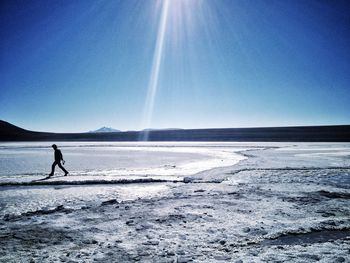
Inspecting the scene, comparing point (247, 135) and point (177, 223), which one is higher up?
point (247, 135)

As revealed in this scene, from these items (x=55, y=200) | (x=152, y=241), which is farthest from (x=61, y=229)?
(x=55, y=200)

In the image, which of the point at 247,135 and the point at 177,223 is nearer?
the point at 177,223

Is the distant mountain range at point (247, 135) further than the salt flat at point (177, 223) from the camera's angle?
Yes

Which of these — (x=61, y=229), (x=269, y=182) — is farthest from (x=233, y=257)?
(x=269, y=182)

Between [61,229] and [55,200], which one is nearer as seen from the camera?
[61,229]

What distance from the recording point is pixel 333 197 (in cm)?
606

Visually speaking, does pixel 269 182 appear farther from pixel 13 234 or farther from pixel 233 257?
pixel 13 234

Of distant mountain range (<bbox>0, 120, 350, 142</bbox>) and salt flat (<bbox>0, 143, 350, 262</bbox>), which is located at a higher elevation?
distant mountain range (<bbox>0, 120, 350, 142</bbox>)

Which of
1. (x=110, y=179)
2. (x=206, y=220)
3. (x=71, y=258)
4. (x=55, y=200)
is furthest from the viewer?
(x=110, y=179)

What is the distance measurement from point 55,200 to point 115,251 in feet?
10.8

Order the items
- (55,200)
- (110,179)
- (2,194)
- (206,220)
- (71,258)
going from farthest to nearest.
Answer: (110,179), (2,194), (55,200), (206,220), (71,258)

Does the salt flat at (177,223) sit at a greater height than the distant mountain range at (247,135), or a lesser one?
lesser

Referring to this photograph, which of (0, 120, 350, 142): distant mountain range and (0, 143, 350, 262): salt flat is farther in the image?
(0, 120, 350, 142): distant mountain range

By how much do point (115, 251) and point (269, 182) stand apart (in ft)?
19.2
